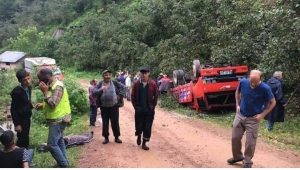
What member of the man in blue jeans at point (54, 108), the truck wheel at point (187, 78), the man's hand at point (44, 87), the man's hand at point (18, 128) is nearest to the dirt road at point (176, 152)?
the man in blue jeans at point (54, 108)

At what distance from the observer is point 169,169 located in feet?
20.3

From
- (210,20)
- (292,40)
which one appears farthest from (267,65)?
(210,20)

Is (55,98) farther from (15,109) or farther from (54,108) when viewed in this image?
(15,109)

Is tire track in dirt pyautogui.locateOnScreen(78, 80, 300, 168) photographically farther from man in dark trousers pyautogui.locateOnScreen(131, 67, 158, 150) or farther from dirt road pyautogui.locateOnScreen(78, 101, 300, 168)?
man in dark trousers pyautogui.locateOnScreen(131, 67, 158, 150)

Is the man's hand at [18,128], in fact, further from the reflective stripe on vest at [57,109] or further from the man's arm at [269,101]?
the man's arm at [269,101]

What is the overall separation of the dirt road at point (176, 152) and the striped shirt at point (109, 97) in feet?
3.08

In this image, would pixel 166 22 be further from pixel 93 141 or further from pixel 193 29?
pixel 93 141

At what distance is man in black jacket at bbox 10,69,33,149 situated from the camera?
6.12 metres

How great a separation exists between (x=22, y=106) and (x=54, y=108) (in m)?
0.81

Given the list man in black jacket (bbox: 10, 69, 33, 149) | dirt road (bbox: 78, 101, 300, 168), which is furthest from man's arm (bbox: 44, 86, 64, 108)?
dirt road (bbox: 78, 101, 300, 168)

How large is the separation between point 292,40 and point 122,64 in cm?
2176

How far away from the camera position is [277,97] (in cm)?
955

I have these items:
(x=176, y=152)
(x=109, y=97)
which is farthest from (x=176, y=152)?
(x=109, y=97)

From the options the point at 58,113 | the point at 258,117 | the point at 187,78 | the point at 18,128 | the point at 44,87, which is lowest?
the point at 187,78
